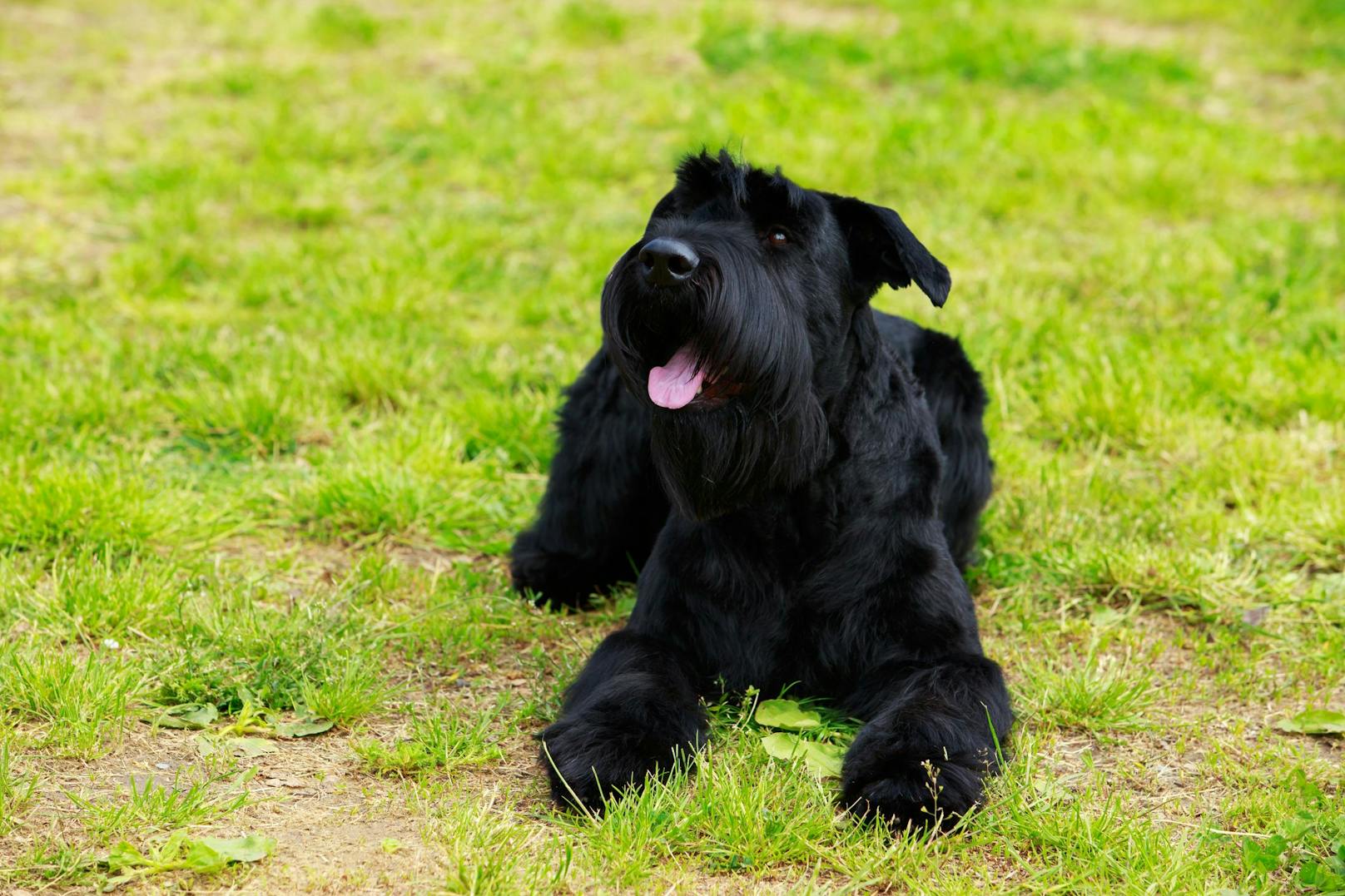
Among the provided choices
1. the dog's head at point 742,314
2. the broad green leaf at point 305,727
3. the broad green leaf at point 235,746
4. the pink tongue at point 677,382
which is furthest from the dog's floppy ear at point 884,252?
the broad green leaf at point 235,746

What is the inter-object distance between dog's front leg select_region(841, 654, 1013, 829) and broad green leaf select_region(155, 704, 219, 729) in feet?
5.26

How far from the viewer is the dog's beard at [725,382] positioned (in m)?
3.14

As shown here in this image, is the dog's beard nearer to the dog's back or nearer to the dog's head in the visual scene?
the dog's head

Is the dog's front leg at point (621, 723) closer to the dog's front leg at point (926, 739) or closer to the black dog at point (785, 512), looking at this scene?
the black dog at point (785, 512)

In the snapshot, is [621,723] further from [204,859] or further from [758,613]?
[204,859]

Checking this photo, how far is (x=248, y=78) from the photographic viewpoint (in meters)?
9.64

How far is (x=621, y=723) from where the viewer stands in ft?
10.8

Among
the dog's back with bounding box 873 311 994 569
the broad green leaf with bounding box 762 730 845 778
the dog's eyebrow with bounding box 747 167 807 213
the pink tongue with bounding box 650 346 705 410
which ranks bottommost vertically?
the broad green leaf with bounding box 762 730 845 778

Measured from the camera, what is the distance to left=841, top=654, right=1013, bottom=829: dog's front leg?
3061 mm

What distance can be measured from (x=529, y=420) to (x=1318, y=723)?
9.88ft

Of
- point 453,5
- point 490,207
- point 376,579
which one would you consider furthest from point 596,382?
point 453,5

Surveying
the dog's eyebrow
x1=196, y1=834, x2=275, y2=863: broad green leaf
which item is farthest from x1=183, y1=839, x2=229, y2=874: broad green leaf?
the dog's eyebrow

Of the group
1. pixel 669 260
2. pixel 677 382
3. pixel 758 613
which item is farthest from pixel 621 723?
pixel 669 260

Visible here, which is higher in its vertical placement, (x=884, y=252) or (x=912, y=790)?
(x=884, y=252)
